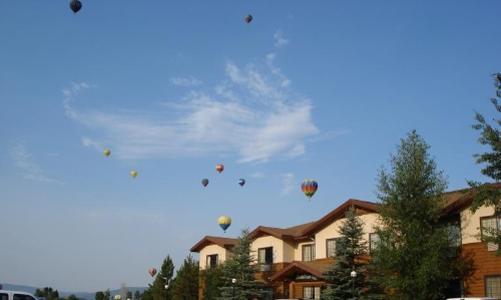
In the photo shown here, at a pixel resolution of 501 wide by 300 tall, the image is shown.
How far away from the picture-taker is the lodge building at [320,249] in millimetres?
31406

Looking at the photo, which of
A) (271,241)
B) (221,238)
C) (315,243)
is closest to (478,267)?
(315,243)

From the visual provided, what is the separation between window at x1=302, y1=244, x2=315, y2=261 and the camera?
44594 mm

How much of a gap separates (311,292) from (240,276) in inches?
215

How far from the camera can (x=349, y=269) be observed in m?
35.0

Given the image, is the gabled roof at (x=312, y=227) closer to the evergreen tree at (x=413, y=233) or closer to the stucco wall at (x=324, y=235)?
the stucco wall at (x=324, y=235)

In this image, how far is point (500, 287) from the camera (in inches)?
1206

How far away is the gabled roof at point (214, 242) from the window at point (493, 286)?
83.0ft

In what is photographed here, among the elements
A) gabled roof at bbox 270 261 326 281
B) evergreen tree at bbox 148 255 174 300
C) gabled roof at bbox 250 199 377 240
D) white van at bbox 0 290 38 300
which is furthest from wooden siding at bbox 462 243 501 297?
evergreen tree at bbox 148 255 174 300

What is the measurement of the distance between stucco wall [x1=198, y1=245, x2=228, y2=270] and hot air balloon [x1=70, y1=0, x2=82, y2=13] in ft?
81.0

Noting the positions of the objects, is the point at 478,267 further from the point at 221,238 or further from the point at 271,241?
the point at 221,238

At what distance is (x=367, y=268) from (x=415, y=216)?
543cm

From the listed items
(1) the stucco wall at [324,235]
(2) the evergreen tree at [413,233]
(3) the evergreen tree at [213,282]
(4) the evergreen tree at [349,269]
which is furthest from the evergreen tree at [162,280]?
(2) the evergreen tree at [413,233]

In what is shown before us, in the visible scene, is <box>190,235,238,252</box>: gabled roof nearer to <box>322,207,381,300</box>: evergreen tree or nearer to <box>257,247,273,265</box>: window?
<box>257,247,273,265</box>: window

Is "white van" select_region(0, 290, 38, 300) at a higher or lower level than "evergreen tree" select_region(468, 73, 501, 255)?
lower
